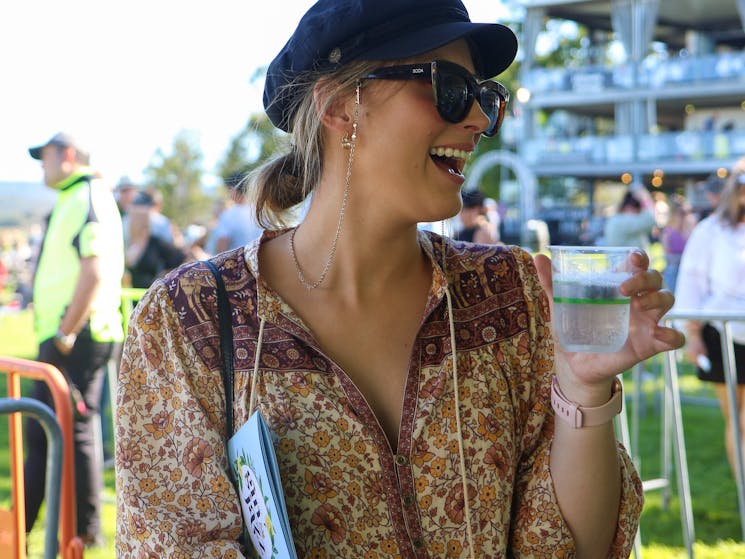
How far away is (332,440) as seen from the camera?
1961 mm

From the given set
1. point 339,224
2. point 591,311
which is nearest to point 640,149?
point 339,224

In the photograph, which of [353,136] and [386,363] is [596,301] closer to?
[386,363]

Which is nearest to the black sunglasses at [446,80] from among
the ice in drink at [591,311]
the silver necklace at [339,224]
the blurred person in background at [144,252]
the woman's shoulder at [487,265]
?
the silver necklace at [339,224]

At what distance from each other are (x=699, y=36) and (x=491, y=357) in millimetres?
46272

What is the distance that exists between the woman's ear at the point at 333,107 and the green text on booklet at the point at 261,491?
2.39 feet

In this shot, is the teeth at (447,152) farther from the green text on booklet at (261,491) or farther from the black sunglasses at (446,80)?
the green text on booklet at (261,491)

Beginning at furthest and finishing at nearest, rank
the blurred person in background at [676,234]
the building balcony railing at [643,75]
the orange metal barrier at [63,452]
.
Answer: the building balcony railing at [643,75] → the blurred person in background at [676,234] → the orange metal barrier at [63,452]

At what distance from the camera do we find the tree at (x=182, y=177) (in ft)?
164

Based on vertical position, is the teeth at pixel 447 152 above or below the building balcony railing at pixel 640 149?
above

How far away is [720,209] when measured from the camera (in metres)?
5.71

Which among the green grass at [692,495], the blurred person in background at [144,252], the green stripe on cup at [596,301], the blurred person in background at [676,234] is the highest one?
the green stripe on cup at [596,301]

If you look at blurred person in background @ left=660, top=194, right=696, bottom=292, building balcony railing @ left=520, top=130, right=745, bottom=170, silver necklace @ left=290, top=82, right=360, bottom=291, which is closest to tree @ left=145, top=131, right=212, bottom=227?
building balcony railing @ left=520, top=130, right=745, bottom=170

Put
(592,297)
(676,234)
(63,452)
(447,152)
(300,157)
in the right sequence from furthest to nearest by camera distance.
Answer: (676,234)
(63,452)
(300,157)
(447,152)
(592,297)

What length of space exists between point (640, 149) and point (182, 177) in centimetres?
2465
